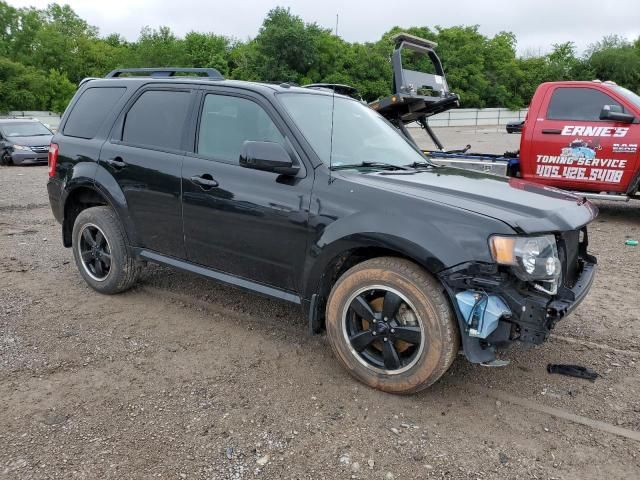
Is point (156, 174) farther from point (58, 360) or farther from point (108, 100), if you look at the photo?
point (58, 360)

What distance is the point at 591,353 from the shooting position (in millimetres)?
3920

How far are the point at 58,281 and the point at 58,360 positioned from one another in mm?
1849

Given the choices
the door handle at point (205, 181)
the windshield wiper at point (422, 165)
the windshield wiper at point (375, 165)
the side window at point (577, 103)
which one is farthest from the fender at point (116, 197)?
the side window at point (577, 103)

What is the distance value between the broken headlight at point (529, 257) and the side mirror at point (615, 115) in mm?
5461

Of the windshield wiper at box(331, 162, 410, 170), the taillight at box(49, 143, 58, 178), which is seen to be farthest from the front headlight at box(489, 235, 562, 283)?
the taillight at box(49, 143, 58, 178)

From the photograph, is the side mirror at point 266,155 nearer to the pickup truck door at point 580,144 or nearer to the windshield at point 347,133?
the windshield at point 347,133

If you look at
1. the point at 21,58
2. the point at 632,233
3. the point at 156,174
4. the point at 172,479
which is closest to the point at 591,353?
the point at 172,479

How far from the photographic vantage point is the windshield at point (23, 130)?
17.2 metres

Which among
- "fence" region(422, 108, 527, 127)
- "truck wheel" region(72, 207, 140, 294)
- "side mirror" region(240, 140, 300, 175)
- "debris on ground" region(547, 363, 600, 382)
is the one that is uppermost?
"fence" region(422, 108, 527, 127)

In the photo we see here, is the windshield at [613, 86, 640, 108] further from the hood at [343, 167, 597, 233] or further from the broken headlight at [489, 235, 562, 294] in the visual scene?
the broken headlight at [489, 235, 562, 294]

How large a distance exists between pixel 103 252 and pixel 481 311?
340 cm

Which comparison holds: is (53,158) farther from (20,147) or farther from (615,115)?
(20,147)

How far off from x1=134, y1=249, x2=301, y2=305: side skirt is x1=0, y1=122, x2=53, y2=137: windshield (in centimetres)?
1530

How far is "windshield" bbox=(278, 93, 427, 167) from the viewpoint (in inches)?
147
